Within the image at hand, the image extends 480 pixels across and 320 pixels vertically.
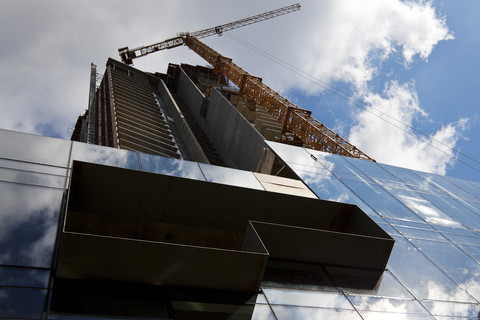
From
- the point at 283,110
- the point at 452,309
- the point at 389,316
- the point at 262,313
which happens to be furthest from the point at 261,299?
the point at 283,110

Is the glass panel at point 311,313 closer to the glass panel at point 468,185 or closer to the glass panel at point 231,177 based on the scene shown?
the glass panel at point 231,177

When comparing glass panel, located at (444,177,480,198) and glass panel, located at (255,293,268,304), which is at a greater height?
glass panel, located at (444,177,480,198)

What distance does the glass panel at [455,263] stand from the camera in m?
14.5

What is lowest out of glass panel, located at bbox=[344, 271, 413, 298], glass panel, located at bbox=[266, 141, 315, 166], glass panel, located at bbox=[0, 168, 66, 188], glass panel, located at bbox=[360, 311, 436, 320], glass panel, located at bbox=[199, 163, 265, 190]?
glass panel, located at bbox=[360, 311, 436, 320]

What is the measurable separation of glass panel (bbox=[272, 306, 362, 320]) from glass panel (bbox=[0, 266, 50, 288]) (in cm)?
567

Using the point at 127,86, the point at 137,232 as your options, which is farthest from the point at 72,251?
the point at 127,86

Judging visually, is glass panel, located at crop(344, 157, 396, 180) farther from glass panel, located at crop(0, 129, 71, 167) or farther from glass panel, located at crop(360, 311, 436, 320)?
glass panel, located at crop(0, 129, 71, 167)

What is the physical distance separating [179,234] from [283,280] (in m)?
4.94

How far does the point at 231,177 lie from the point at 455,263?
9548mm

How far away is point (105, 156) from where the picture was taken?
15852 mm

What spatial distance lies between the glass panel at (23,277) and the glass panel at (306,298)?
565 centimetres

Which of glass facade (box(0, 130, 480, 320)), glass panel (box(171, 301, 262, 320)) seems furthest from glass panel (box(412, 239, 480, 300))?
glass panel (box(171, 301, 262, 320))

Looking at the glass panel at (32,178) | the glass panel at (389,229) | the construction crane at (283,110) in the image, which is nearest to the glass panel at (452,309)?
the glass panel at (389,229)

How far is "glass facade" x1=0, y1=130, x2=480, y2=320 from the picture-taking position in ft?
29.9
